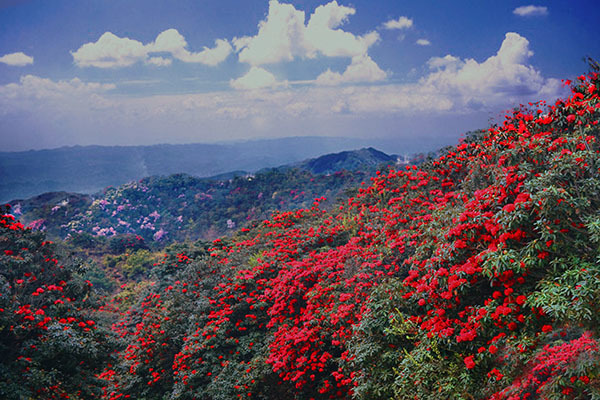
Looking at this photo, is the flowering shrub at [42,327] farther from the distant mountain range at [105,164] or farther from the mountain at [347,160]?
the distant mountain range at [105,164]

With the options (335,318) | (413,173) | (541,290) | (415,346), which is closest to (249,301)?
(335,318)

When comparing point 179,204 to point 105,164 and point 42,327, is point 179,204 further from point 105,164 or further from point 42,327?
point 105,164

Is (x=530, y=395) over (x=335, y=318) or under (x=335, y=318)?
over

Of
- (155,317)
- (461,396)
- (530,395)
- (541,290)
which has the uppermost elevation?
(541,290)

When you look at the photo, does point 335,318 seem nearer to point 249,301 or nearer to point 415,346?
point 415,346

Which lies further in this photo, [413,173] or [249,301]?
[413,173]

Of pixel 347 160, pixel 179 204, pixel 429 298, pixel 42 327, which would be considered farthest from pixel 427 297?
pixel 347 160
